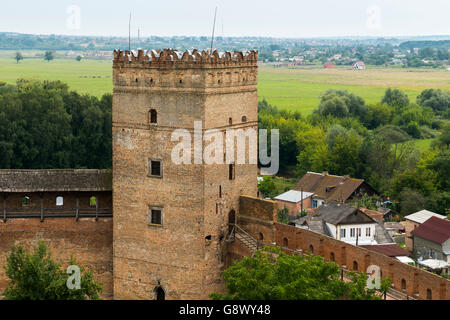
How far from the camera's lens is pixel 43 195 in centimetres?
3497

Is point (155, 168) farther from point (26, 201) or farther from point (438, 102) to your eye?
point (438, 102)

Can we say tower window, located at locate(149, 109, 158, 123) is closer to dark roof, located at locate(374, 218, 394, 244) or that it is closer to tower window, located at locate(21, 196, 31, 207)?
tower window, located at locate(21, 196, 31, 207)

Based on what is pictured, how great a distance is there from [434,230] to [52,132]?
115 ft

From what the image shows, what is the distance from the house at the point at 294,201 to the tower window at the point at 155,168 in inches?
1224

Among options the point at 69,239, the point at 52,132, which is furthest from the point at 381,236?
the point at 52,132

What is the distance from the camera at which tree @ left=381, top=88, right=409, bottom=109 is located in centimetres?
11412

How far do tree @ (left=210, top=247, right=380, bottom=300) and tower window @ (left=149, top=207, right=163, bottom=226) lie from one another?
17.9 feet

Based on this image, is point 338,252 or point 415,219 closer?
point 338,252

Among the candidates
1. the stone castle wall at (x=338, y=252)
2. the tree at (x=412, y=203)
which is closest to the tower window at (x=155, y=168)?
the stone castle wall at (x=338, y=252)

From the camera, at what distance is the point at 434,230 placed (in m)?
51.3
